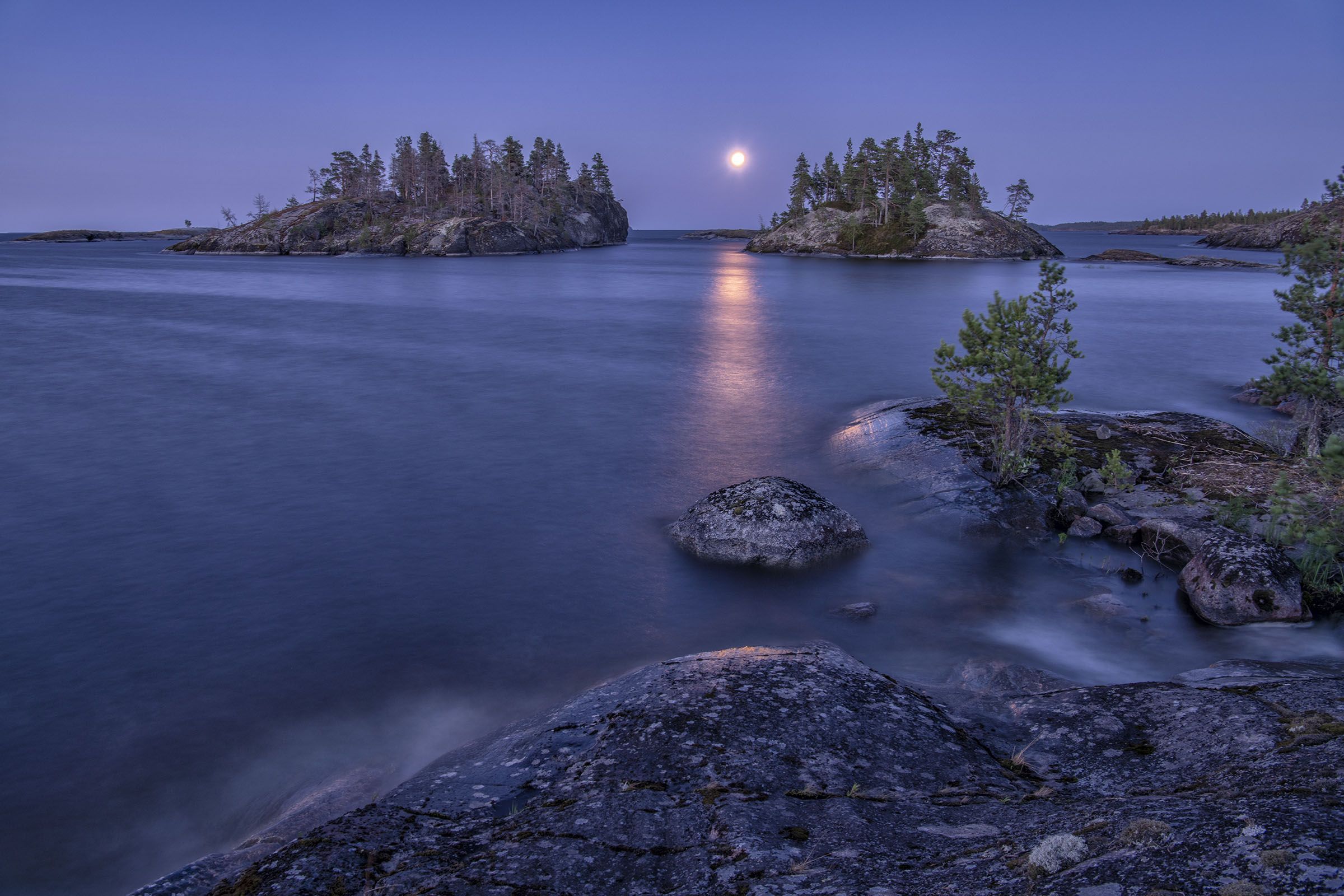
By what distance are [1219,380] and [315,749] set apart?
39772mm

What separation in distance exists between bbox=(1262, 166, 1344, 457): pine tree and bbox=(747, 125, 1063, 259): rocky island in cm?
10698

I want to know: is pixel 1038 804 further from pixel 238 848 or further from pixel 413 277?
pixel 413 277

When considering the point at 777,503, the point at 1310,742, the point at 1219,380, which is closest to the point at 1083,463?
the point at 777,503

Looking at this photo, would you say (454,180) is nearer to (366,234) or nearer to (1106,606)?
(366,234)

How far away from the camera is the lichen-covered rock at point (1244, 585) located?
1235 centimetres

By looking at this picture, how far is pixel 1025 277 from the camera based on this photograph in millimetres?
86688

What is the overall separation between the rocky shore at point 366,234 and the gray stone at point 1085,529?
129 metres

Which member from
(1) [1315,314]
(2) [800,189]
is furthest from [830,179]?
(1) [1315,314]

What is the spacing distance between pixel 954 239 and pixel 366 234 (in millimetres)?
103496

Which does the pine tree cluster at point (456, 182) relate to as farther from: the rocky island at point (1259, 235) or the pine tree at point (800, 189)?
the rocky island at point (1259, 235)

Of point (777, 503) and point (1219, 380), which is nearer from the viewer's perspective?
point (777, 503)

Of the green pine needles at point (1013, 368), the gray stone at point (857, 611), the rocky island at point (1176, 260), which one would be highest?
the rocky island at point (1176, 260)

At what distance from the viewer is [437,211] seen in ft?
475

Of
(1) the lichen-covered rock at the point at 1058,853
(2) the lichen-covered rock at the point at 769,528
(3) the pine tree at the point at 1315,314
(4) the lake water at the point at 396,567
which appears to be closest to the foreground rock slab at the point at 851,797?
(1) the lichen-covered rock at the point at 1058,853
